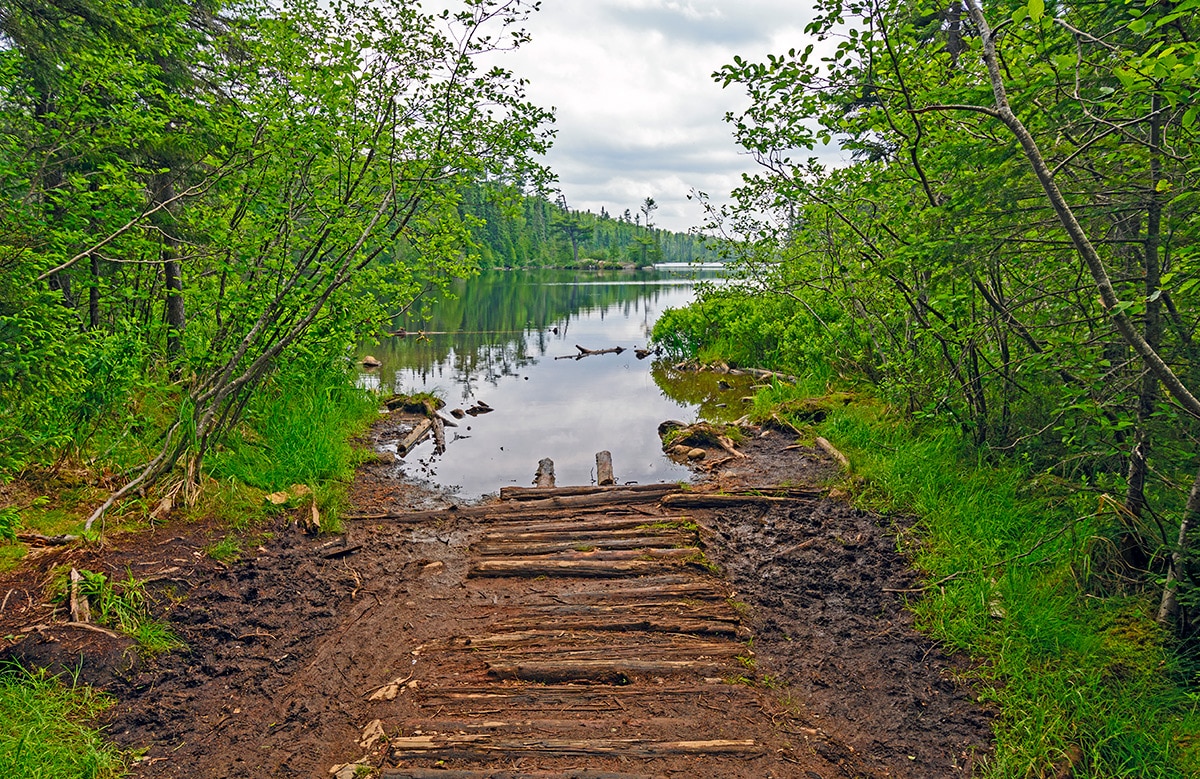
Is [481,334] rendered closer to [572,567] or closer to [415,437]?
[415,437]

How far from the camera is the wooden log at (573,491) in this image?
8.25 meters

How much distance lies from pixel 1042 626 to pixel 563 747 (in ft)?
11.1

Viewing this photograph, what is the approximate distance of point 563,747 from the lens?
362cm

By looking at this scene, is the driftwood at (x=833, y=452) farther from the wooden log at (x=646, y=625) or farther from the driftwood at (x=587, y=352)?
the driftwood at (x=587, y=352)

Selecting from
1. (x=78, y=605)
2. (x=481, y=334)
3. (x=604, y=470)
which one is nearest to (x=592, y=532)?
(x=604, y=470)

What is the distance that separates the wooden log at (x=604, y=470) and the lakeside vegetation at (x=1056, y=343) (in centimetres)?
378

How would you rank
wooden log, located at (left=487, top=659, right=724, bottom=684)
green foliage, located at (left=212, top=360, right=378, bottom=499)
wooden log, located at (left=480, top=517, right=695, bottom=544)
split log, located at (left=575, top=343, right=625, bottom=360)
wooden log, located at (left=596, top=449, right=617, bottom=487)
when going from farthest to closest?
split log, located at (left=575, top=343, right=625, bottom=360) → wooden log, located at (left=596, top=449, right=617, bottom=487) → green foliage, located at (left=212, top=360, right=378, bottom=499) → wooden log, located at (left=480, top=517, right=695, bottom=544) → wooden log, located at (left=487, top=659, right=724, bottom=684)

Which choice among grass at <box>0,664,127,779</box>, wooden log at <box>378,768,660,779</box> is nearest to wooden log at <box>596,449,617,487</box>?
wooden log at <box>378,768,660,779</box>

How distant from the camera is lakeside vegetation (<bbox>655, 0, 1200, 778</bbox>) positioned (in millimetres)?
3406

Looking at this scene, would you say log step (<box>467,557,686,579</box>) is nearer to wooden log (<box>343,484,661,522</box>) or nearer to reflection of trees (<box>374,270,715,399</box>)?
wooden log (<box>343,484,661,522</box>)

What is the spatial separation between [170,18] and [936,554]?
924 cm

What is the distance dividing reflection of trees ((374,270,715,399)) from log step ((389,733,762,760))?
544 cm

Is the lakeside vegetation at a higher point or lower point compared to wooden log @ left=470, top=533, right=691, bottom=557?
higher

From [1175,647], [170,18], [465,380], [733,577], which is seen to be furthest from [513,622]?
[465,380]
